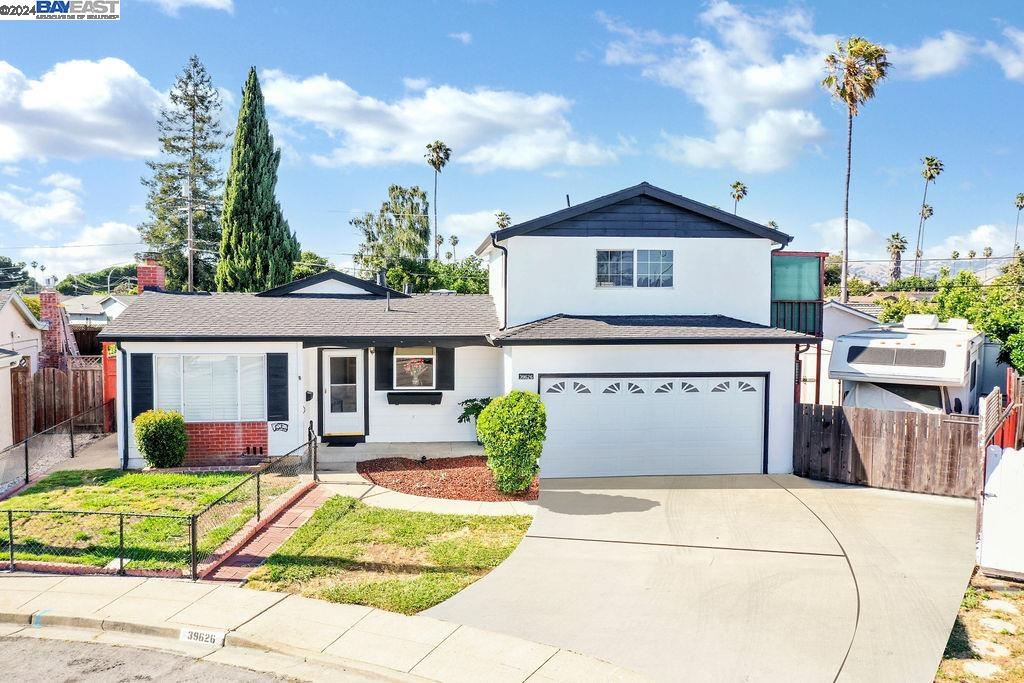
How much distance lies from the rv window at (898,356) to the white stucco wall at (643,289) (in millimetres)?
2787

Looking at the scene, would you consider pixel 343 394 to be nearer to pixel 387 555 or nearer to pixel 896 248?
pixel 387 555

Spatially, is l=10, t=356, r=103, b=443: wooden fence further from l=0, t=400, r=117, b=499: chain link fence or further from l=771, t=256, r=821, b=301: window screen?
l=771, t=256, r=821, b=301: window screen

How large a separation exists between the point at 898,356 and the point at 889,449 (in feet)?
13.2

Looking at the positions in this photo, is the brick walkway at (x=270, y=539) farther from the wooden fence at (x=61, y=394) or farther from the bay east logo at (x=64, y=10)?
the bay east logo at (x=64, y=10)

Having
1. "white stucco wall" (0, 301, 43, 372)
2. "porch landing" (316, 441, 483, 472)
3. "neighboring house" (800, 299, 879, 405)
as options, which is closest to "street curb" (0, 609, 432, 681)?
"porch landing" (316, 441, 483, 472)

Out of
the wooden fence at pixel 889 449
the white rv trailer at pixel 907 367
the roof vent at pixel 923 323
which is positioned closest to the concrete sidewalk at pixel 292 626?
the wooden fence at pixel 889 449

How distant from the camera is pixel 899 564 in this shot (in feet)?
30.9

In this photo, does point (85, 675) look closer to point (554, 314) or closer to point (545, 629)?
point (545, 629)

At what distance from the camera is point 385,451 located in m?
15.5

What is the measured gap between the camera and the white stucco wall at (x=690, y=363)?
1370 cm

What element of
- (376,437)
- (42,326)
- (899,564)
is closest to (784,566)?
(899,564)

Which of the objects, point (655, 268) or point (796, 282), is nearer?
point (655, 268)

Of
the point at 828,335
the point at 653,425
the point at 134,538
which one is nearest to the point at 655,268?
the point at 653,425

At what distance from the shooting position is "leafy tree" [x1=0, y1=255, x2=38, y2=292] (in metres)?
88.1
